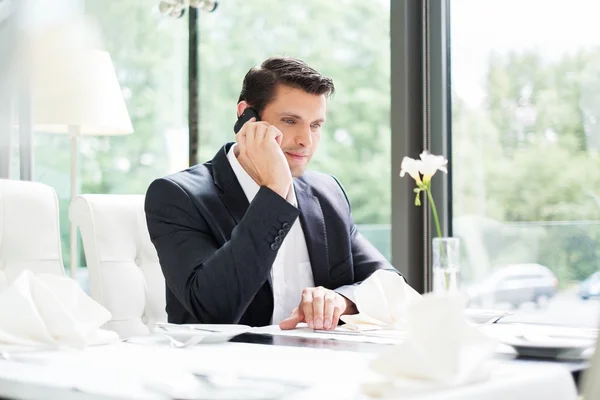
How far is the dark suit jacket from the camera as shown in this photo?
1.67 metres

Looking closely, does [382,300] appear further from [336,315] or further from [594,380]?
[594,380]

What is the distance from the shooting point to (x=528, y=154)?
2.78m

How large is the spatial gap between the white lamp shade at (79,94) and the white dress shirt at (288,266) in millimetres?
1225

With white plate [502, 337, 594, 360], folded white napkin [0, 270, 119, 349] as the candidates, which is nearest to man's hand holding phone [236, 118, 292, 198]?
folded white napkin [0, 270, 119, 349]

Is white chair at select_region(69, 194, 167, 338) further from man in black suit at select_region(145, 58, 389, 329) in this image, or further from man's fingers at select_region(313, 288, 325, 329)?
man's fingers at select_region(313, 288, 325, 329)

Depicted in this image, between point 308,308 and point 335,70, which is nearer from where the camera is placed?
point 308,308

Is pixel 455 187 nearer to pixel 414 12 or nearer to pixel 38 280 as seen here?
pixel 414 12

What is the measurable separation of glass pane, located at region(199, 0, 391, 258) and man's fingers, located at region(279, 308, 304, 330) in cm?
160

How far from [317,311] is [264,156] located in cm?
47

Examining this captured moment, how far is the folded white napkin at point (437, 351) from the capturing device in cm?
80

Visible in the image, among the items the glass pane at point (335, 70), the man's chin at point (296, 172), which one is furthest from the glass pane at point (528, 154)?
the man's chin at point (296, 172)

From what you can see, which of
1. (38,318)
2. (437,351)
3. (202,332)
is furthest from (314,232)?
(437,351)

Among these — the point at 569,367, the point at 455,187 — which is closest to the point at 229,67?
the point at 455,187

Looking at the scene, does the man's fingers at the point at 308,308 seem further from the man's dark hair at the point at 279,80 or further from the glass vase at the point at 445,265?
the man's dark hair at the point at 279,80
